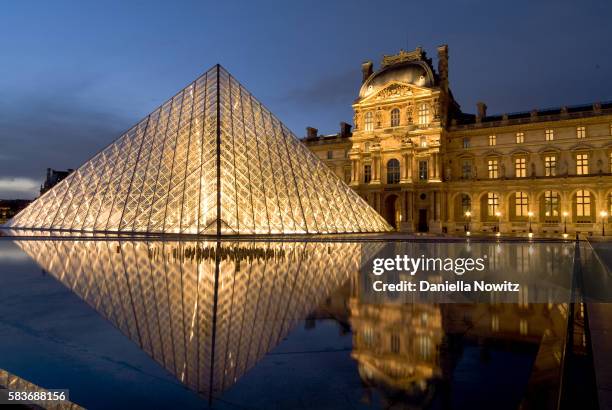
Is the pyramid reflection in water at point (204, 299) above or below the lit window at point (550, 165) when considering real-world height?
below

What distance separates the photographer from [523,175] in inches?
1697

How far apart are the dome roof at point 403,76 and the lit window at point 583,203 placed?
16.4 m

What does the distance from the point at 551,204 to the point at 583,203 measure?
2477 millimetres

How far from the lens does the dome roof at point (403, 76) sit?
45.1 meters

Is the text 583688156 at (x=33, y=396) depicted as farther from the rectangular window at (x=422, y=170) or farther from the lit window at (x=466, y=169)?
the lit window at (x=466, y=169)

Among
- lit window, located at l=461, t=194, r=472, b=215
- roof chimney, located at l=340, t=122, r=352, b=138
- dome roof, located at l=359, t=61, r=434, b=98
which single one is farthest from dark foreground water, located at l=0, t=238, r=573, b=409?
roof chimney, located at l=340, t=122, r=352, b=138

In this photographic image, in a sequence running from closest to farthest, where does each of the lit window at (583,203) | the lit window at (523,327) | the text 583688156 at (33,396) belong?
the text 583688156 at (33,396)
the lit window at (523,327)
the lit window at (583,203)

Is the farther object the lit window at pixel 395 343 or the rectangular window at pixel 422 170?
the rectangular window at pixel 422 170

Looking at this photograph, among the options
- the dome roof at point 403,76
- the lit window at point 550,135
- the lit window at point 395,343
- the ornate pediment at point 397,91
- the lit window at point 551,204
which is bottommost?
the lit window at point 395,343

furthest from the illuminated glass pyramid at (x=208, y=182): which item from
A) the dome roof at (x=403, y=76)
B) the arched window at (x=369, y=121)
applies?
the dome roof at (x=403, y=76)

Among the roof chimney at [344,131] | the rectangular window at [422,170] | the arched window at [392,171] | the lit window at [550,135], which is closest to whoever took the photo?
the lit window at [550,135]

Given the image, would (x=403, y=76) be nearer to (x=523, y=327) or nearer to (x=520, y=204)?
→ (x=520, y=204)

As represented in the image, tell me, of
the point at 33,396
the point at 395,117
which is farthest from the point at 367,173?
the point at 33,396

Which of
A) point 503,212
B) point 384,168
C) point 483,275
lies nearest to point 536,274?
point 483,275
